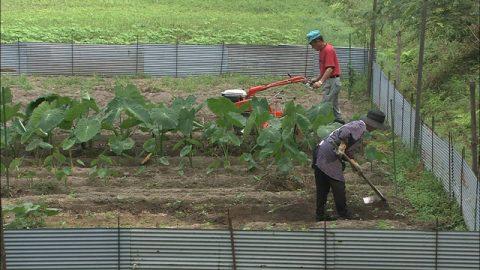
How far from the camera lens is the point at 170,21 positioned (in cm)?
2452

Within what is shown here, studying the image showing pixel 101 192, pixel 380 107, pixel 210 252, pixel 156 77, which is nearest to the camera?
pixel 210 252

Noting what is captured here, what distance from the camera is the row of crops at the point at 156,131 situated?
12.2 m

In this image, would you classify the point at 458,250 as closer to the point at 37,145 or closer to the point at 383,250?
the point at 383,250

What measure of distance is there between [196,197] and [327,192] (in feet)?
5.84

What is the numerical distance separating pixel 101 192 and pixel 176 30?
39.7 feet

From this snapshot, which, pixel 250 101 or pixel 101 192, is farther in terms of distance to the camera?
pixel 250 101

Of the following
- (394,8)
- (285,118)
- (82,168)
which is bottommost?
(82,168)

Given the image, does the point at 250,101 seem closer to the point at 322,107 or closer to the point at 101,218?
the point at 322,107

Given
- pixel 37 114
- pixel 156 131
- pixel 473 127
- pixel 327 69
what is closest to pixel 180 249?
pixel 473 127

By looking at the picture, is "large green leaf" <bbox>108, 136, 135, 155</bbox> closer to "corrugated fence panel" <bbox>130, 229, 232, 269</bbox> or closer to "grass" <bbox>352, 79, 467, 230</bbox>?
"grass" <bbox>352, 79, 467, 230</bbox>

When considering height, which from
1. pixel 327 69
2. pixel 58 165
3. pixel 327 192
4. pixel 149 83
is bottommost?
pixel 58 165

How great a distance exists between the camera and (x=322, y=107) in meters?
12.9

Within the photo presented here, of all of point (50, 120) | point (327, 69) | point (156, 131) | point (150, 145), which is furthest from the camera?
point (327, 69)

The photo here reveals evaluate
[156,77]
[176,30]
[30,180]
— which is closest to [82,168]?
[30,180]
